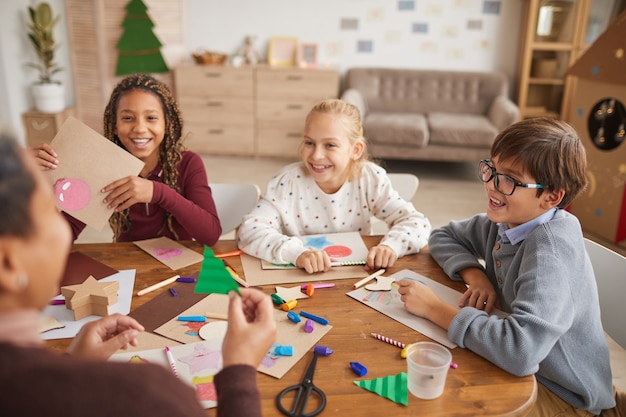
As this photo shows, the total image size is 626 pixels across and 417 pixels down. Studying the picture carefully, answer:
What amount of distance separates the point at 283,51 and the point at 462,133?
78.5 inches

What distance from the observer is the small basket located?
5.15 m

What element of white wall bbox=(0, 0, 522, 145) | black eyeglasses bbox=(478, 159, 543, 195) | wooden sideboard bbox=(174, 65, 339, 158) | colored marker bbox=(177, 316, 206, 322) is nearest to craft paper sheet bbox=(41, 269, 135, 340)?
colored marker bbox=(177, 316, 206, 322)

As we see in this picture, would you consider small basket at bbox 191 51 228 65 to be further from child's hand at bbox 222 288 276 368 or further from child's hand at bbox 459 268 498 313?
child's hand at bbox 222 288 276 368

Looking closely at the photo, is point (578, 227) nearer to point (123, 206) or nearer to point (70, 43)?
point (123, 206)

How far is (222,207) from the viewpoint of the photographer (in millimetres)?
2004

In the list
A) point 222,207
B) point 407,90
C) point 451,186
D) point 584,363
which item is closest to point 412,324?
point 584,363

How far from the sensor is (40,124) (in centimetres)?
488

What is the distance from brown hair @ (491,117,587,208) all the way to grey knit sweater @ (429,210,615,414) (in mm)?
89

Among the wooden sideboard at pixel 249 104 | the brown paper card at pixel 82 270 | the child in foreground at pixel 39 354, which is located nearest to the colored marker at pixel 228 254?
the brown paper card at pixel 82 270

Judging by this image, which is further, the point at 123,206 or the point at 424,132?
the point at 424,132

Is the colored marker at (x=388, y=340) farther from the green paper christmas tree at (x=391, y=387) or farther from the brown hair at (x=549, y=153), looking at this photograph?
the brown hair at (x=549, y=153)

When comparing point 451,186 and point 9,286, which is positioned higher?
point 9,286

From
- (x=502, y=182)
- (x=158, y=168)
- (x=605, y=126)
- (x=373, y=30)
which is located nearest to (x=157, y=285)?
(x=158, y=168)

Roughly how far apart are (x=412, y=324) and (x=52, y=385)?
2.54ft
